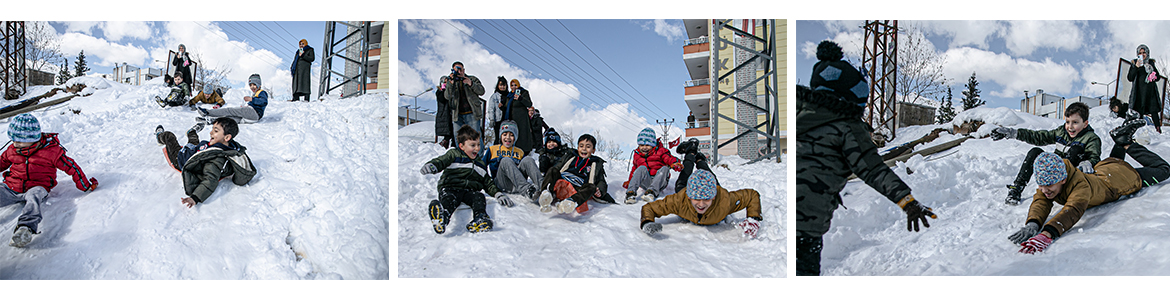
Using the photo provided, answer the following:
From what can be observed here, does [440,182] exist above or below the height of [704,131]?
below

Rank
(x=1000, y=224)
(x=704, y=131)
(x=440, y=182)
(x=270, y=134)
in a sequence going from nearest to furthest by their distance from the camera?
(x=1000, y=224) < (x=440, y=182) < (x=704, y=131) < (x=270, y=134)

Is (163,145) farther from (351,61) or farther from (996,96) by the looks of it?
(996,96)

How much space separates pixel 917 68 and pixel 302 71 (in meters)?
4.02

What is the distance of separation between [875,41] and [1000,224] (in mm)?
1210

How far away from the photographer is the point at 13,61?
359 cm

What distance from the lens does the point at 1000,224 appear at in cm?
305

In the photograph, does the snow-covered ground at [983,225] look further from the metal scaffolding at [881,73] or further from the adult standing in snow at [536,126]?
the adult standing in snow at [536,126]

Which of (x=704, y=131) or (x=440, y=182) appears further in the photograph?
(x=704, y=131)

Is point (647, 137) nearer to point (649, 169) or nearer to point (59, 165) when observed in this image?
point (649, 169)

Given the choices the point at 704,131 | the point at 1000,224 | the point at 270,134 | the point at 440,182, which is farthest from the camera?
the point at 270,134

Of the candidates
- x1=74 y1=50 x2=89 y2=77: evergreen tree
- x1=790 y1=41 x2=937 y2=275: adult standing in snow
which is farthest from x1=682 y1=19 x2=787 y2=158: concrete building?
x1=74 y1=50 x2=89 y2=77: evergreen tree

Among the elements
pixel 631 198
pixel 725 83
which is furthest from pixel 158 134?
pixel 725 83

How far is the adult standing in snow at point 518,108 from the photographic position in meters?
3.57
